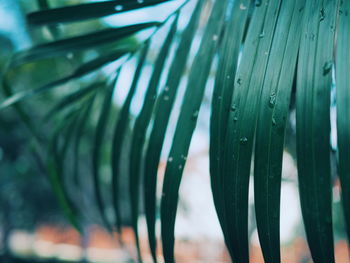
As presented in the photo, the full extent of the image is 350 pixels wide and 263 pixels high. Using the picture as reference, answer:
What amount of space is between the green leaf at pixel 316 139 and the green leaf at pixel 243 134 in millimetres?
42

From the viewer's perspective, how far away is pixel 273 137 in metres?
0.29

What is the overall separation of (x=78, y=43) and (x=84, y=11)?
7cm

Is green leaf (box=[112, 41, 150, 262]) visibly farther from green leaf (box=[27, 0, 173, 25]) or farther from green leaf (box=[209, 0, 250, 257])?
green leaf (box=[209, 0, 250, 257])

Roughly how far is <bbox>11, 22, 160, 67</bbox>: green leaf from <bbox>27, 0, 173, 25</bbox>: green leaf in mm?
45

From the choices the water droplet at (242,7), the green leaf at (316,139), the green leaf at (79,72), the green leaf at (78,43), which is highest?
the green leaf at (78,43)

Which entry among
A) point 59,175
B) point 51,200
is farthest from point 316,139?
point 51,200

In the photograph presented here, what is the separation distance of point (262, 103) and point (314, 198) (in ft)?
0.31

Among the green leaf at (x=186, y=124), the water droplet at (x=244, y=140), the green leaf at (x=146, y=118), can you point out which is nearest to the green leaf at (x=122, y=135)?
the green leaf at (x=146, y=118)

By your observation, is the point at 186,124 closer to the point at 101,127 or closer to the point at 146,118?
the point at 146,118

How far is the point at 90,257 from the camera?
16.9ft

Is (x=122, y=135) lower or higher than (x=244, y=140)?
higher

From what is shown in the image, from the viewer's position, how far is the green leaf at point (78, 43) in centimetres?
54

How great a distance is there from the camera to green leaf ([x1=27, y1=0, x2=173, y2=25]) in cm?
48

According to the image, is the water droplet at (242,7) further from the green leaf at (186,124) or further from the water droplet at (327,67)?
the water droplet at (327,67)
